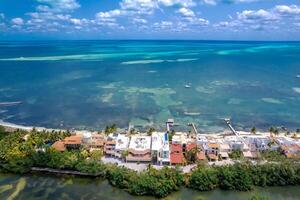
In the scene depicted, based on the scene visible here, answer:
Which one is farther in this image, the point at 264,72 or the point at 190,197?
the point at 264,72

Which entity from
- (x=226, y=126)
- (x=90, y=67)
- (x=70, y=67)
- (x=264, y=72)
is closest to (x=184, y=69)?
(x=264, y=72)

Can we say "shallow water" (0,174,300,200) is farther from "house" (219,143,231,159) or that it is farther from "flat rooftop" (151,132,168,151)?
"flat rooftop" (151,132,168,151)

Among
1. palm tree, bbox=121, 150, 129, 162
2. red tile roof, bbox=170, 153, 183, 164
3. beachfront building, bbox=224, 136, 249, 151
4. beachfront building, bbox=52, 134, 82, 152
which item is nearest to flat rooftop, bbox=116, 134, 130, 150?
palm tree, bbox=121, 150, 129, 162

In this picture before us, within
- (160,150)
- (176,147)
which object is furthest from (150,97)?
(160,150)

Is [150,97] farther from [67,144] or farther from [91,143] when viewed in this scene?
[67,144]

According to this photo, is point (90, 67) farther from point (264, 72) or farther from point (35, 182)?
point (35, 182)

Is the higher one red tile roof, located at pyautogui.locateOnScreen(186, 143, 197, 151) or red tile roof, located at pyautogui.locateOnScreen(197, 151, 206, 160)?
red tile roof, located at pyautogui.locateOnScreen(186, 143, 197, 151)
